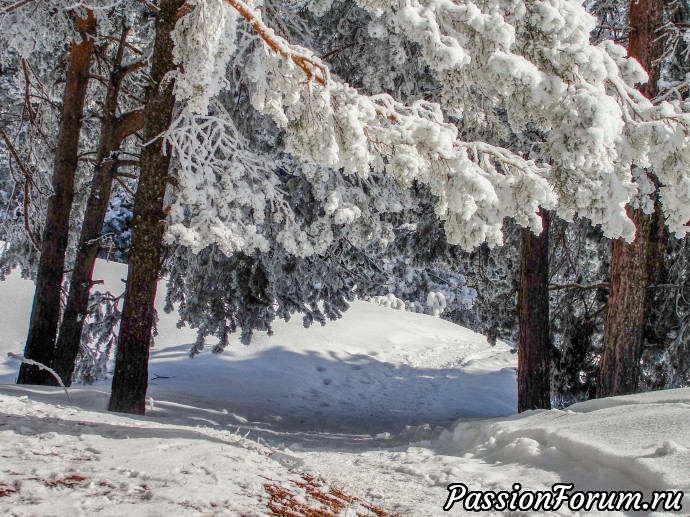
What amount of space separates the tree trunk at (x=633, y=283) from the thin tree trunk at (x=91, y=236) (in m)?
6.60

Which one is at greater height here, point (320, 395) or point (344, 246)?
point (344, 246)

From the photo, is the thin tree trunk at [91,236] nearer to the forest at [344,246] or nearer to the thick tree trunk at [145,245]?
the forest at [344,246]

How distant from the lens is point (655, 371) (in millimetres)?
9727

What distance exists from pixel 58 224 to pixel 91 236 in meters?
0.46

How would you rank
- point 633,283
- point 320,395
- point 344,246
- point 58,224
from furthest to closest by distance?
point 320,395 → point 344,246 → point 58,224 → point 633,283

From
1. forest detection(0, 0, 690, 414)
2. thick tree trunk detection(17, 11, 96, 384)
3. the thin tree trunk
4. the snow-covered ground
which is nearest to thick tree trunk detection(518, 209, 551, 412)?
forest detection(0, 0, 690, 414)

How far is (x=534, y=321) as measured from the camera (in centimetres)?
872

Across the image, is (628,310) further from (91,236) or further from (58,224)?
(58,224)

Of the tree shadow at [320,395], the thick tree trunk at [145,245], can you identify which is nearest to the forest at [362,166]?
the thick tree trunk at [145,245]

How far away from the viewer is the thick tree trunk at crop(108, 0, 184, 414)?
7000 millimetres

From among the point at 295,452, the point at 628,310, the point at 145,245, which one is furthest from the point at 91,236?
the point at 628,310

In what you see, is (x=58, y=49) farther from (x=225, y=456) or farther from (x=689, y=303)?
(x=689, y=303)

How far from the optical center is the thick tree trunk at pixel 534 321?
868cm

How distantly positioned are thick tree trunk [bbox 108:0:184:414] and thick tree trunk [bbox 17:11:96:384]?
2272mm
